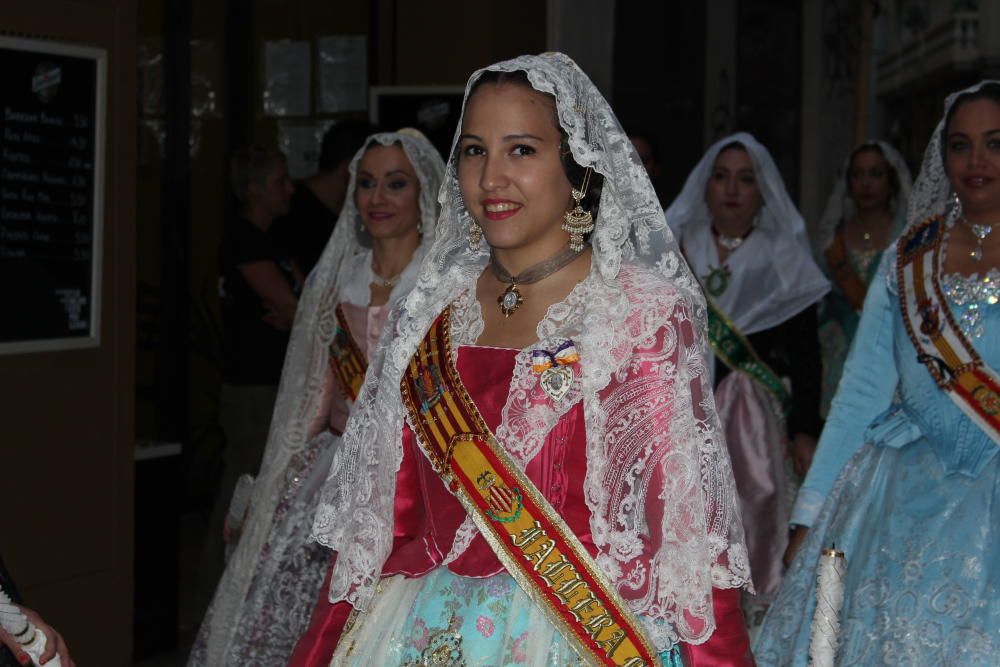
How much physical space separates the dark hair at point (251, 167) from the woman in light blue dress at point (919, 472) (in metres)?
3.14

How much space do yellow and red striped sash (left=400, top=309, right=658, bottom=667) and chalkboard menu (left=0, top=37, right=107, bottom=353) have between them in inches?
99.2

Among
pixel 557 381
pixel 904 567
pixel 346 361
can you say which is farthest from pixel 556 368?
pixel 346 361

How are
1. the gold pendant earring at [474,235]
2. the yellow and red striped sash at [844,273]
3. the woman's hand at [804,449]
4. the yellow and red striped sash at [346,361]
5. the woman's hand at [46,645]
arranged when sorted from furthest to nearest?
the yellow and red striped sash at [844,273] < the woman's hand at [804,449] < the yellow and red striped sash at [346,361] < the gold pendant earring at [474,235] < the woman's hand at [46,645]

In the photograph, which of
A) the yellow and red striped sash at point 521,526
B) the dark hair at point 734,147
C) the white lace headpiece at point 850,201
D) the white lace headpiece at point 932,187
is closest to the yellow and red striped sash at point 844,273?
the white lace headpiece at point 850,201

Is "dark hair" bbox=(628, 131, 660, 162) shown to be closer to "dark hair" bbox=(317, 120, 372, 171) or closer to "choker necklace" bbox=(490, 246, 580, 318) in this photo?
"dark hair" bbox=(317, 120, 372, 171)

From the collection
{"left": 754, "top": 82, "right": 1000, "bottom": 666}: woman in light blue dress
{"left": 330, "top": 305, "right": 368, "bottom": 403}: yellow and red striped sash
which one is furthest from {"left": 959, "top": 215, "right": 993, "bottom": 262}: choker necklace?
{"left": 330, "top": 305, "right": 368, "bottom": 403}: yellow and red striped sash

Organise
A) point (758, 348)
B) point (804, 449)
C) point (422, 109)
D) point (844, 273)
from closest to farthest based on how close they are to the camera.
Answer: point (804, 449) < point (758, 348) < point (422, 109) < point (844, 273)

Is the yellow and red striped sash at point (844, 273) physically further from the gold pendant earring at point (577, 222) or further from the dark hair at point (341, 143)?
the gold pendant earring at point (577, 222)

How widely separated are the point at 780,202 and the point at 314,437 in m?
2.18

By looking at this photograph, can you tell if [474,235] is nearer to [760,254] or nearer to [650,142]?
[760,254]

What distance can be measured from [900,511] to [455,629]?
1.65 metres

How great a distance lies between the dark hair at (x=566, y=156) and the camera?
265 centimetres

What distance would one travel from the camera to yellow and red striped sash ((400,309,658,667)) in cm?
245

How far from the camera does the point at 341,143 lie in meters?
6.53
